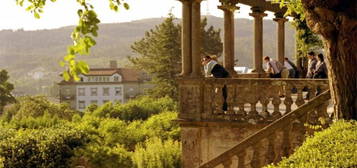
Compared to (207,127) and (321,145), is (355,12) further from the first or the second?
(207,127)

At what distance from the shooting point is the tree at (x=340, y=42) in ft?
25.1

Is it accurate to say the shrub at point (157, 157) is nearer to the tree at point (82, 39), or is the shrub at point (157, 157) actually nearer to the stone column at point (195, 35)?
the stone column at point (195, 35)

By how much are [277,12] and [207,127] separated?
8.28m

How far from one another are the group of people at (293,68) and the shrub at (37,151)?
1085 cm

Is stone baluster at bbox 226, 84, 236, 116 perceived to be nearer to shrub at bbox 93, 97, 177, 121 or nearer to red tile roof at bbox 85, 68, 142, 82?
shrub at bbox 93, 97, 177, 121

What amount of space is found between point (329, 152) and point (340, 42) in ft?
8.22

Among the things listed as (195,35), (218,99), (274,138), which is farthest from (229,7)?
(274,138)

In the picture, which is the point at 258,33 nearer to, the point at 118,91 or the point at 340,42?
the point at 340,42

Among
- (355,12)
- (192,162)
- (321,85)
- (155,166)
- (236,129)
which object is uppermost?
(355,12)

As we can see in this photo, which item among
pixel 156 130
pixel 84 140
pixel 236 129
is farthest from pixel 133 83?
pixel 236 129

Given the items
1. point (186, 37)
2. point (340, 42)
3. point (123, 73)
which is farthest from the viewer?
point (123, 73)

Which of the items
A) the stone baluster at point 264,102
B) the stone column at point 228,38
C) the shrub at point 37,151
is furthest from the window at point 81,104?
the stone baluster at point 264,102

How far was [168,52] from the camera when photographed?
58.0 m

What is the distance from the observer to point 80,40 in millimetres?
4586
